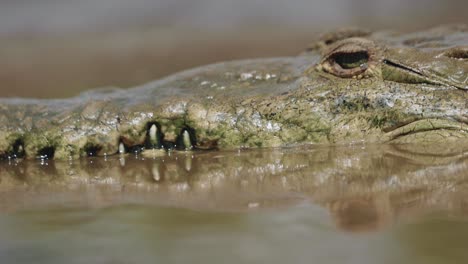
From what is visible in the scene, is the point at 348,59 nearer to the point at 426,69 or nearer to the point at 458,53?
the point at 426,69

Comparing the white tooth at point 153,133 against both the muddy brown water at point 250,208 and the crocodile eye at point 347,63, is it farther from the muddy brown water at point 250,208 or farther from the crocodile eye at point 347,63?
the crocodile eye at point 347,63

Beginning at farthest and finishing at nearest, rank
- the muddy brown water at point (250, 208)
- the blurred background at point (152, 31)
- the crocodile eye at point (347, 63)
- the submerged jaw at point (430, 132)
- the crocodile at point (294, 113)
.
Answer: the blurred background at point (152, 31) < the crocodile eye at point (347, 63) < the crocodile at point (294, 113) < the submerged jaw at point (430, 132) < the muddy brown water at point (250, 208)

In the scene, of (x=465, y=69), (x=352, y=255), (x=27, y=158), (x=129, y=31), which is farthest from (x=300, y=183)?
(x=129, y=31)

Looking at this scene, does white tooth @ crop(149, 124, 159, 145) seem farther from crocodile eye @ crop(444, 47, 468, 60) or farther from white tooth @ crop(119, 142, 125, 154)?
crocodile eye @ crop(444, 47, 468, 60)

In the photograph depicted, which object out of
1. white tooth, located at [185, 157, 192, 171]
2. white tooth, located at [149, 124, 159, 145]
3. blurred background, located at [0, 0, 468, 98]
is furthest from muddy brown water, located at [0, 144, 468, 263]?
blurred background, located at [0, 0, 468, 98]

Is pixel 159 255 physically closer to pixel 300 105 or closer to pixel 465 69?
pixel 300 105

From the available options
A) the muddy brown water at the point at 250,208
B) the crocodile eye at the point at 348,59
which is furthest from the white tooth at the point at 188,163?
the crocodile eye at the point at 348,59
